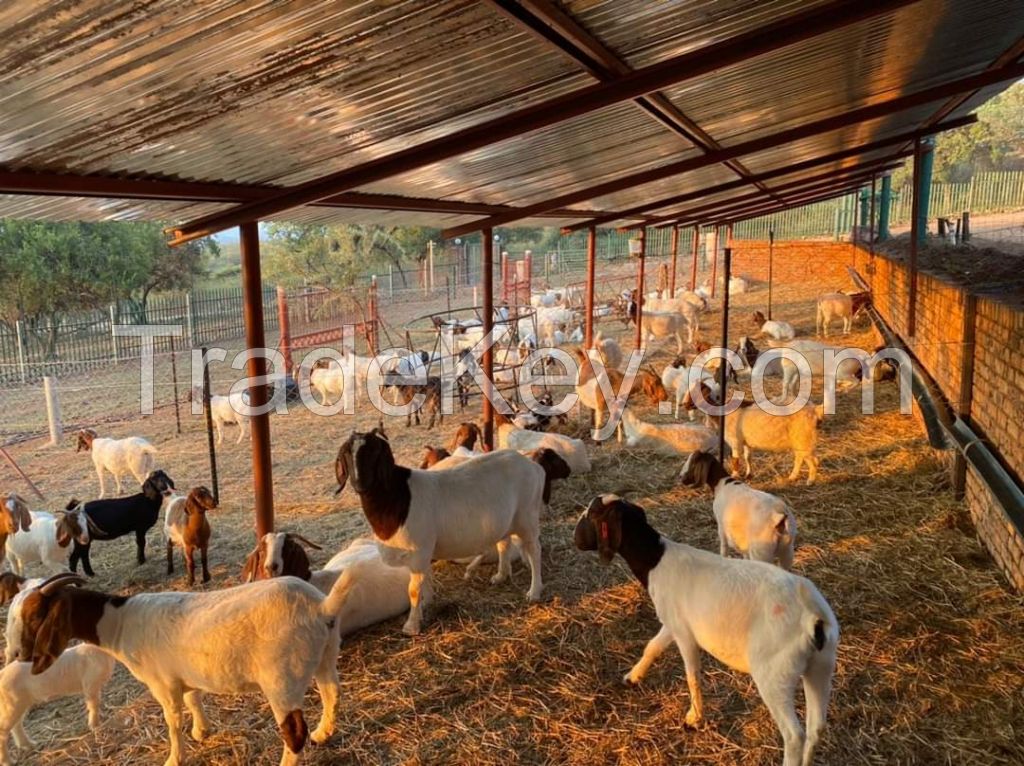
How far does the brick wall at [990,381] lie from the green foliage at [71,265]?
18520mm

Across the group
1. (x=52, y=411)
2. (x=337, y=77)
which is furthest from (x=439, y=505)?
(x=52, y=411)

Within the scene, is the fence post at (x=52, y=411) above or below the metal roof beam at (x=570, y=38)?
below

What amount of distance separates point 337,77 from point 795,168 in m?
9.83

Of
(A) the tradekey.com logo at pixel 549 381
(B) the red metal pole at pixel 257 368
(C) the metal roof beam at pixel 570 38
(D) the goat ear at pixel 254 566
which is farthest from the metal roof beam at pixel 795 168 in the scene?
(D) the goat ear at pixel 254 566

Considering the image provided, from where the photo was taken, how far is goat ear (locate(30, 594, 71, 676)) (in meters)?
3.49

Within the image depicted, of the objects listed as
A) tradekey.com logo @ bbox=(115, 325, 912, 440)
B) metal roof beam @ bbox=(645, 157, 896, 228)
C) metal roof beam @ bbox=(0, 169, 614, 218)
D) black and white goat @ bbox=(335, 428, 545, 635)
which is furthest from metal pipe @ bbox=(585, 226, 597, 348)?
black and white goat @ bbox=(335, 428, 545, 635)

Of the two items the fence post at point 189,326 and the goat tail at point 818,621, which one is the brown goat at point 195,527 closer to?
the goat tail at point 818,621

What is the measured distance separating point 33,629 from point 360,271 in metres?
28.1

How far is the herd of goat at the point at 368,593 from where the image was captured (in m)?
3.33

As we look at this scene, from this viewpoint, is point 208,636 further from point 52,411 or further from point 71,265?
point 71,265

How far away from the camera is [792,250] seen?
24.7 metres

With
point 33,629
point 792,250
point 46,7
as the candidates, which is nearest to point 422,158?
point 46,7

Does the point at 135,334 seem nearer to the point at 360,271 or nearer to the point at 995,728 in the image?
the point at 360,271

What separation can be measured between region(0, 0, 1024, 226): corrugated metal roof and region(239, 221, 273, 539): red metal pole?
0.36m
